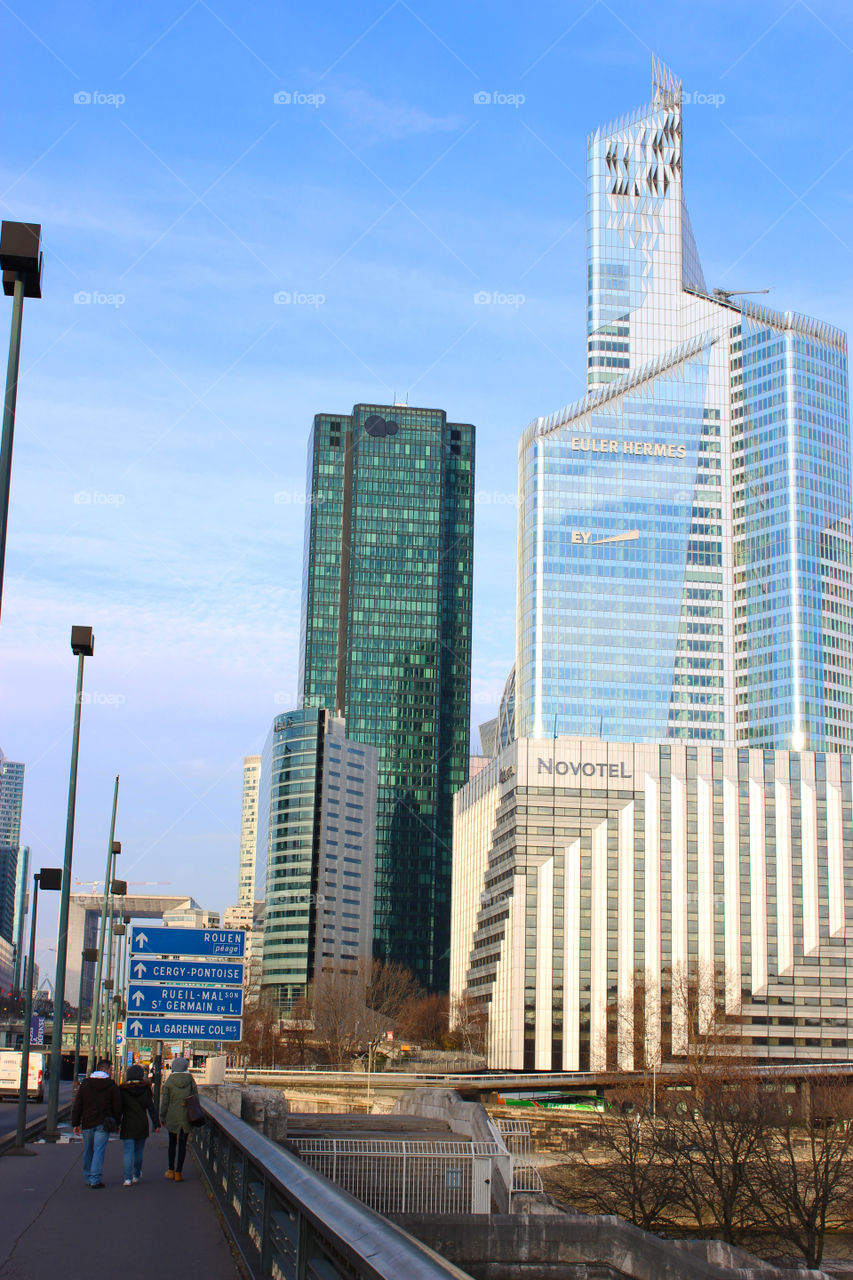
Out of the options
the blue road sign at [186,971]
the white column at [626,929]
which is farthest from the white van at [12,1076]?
the white column at [626,929]

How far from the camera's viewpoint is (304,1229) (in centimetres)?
821

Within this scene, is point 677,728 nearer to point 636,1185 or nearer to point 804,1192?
point 804,1192

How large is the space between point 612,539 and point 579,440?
15006 millimetres

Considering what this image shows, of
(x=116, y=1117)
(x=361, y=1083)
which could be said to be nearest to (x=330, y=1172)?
(x=116, y=1117)

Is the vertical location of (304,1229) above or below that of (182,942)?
below

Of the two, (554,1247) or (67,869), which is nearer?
(554,1247)

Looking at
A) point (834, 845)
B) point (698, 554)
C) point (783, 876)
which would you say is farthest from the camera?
point (698, 554)

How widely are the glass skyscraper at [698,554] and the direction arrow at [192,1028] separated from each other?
505 feet

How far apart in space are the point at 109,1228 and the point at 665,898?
152 m

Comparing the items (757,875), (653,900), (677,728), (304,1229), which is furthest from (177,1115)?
(677,728)

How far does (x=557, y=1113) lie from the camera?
320ft

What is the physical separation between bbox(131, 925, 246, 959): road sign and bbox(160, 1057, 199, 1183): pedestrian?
13.1 feet

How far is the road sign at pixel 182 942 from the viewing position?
81.5ft

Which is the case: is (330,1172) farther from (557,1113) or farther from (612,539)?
(612,539)
